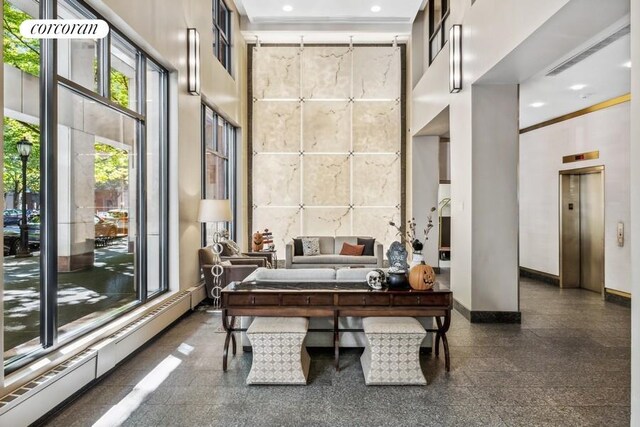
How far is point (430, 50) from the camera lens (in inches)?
333

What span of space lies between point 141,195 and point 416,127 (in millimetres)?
5934

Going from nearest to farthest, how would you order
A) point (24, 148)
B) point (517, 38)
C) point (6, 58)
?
point (6, 58), point (24, 148), point (517, 38)

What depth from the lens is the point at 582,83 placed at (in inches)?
231

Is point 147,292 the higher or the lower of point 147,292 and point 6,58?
the lower

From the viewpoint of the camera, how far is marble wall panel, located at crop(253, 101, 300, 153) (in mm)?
9852

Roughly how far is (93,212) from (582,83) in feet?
21.0

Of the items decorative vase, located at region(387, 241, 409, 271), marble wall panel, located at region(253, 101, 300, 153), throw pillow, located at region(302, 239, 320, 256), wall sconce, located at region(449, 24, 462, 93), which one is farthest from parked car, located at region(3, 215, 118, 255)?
marble wall panel, located at region(253, 101, 300, 153)

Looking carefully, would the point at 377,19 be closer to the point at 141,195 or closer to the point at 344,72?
the point at 344,72

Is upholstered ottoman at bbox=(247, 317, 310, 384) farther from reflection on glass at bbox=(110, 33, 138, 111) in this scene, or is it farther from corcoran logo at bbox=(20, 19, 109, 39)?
reflection on glass at bbox=(110, 33, 138, 111)

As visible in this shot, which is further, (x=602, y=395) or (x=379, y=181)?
(x=379, y=181)

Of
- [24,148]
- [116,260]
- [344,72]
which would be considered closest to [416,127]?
[344,72]

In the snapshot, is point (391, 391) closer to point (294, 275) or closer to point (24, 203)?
point (294, 275)

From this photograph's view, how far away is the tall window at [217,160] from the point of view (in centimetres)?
731

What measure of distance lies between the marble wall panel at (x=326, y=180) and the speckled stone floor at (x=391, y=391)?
552 centimetres
